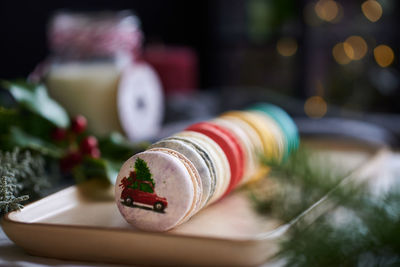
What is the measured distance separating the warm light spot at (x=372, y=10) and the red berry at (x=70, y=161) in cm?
144

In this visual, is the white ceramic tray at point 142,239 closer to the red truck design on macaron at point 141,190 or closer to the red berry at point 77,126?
the red truck design on macaron at point 141,190

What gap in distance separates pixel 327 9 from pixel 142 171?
1574 mm

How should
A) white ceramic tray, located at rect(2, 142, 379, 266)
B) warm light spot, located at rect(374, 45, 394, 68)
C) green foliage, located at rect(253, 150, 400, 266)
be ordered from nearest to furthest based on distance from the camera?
1. green foliage, located at rect(253, 150, 400, 266)
2. white ceramic tray, located at rect(2, 142, 379, 266)
3. warm light spot, located at rect(374, 45, 394, 68)

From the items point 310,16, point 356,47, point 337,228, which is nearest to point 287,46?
point 310,16

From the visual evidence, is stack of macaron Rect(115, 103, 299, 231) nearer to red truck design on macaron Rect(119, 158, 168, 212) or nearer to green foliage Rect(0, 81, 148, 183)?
red truck design on macaron Rect(119, 158, 168, 212)

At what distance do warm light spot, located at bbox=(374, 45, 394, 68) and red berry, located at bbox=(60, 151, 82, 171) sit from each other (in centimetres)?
140

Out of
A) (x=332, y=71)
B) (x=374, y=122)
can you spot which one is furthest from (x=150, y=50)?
(x=332, y=71)

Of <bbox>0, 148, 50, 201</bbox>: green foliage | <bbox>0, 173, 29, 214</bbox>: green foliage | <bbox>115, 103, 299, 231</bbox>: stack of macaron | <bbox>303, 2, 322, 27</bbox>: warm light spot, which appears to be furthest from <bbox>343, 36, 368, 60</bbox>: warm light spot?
<bbox>0, 173, 29, 214</bbox>: green foliage

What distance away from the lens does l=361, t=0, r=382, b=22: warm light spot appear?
1789 millimetres

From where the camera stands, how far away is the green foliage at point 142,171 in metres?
0.44

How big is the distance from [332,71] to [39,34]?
1053 mm

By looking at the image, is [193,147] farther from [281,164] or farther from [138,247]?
[281,164]

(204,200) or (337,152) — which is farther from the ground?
(204,200)

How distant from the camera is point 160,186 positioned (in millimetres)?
439
